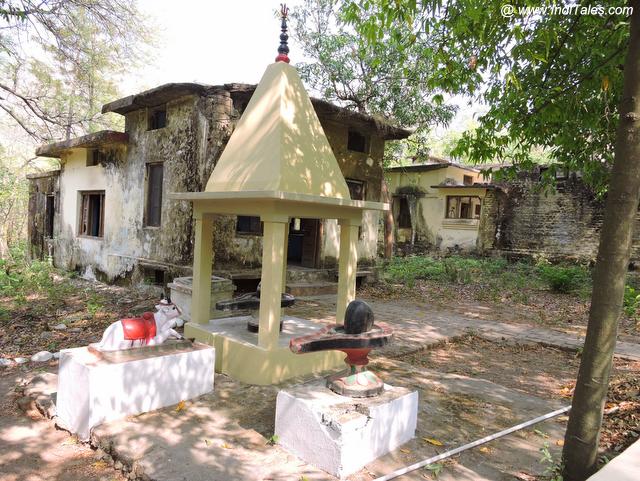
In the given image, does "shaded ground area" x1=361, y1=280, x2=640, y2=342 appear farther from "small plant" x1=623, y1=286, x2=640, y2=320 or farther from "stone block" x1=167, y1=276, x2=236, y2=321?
"stone block" x1=167, y1=276, x2=236, y2=321

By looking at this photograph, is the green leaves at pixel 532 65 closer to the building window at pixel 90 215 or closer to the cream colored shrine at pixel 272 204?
the cream colored shrine at pixel 272 204

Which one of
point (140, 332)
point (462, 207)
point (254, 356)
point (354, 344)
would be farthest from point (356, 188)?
point (462, 207)

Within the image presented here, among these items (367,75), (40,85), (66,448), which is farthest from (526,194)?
(40,85)

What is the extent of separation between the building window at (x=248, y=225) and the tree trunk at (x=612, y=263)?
25.2 ft

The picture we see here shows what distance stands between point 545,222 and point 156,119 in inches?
576

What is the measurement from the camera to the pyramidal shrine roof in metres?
4.69

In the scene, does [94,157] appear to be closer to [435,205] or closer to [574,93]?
[574,93]

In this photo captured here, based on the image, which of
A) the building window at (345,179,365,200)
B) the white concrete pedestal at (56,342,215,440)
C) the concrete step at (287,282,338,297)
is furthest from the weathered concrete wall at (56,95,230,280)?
the white concrete pedestal at (56,342,215,440)

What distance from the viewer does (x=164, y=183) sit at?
9.59m

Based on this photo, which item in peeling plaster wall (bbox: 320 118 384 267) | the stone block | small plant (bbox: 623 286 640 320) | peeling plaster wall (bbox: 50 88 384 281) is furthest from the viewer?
peeling plaster wall (bbox: 320 118 384 267)

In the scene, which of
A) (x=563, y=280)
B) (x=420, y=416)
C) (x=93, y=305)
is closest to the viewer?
(x=420, y=416)

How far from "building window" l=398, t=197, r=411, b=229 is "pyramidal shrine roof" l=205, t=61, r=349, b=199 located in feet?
54.0

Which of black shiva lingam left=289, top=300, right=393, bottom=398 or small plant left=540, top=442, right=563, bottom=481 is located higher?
black shiva lingam left=289, top=300, right=393, bottom=398

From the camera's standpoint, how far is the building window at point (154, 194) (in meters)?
9.95
